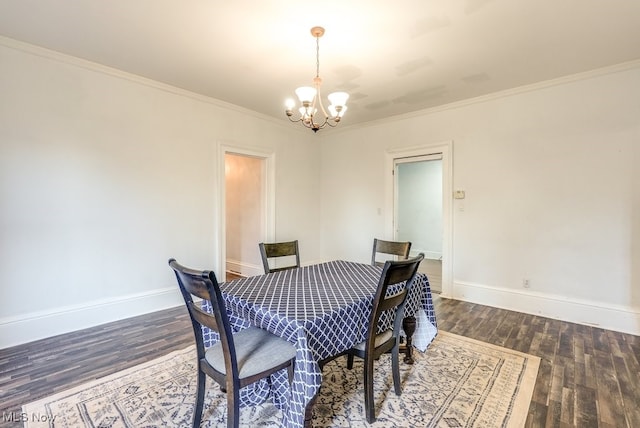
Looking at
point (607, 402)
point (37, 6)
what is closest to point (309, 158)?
point (37, 6)

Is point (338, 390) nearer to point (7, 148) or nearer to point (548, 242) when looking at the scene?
point (548, 242)

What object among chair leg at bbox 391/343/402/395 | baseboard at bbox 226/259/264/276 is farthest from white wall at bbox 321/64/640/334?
baseboard at bbox 226/259/264/276

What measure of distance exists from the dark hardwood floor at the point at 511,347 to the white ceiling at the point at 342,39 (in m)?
2.61

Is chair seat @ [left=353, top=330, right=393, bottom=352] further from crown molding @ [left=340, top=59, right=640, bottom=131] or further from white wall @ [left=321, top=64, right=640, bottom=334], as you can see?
crown molding @ [left=340, top=59, right=640, bottom=131]

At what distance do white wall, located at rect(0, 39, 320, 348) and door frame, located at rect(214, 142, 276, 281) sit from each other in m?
0.06

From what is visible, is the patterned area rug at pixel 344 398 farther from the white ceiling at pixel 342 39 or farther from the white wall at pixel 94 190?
the white ceiling at pixel 342 39

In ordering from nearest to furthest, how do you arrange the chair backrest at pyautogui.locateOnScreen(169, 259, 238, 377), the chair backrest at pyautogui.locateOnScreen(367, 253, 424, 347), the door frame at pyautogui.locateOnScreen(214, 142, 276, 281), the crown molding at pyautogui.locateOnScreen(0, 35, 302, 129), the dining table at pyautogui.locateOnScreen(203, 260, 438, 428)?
the chair backrest at pyautogui.locateOnScreen(169, 259, 238, 377) < the dining table at pyautogui.locateOnScreen(203, 260, 438, 428) < the chair backrest at pyautogui.locateOnScreen(367, 253, 424, 347) < the crown molding at pyautogui.locateOnScreen(0, 35, 302, 129) < the door frame at pyautogui.locateOnScreen(214, 142, 276, 281)

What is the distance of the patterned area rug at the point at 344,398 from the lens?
1733 mm

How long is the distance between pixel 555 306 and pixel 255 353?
3456mm

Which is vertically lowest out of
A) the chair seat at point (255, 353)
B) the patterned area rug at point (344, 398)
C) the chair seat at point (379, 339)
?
the patterned area rug at point (344, 398)

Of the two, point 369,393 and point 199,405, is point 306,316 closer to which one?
point 369,393

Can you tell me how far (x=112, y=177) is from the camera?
3.18 metres

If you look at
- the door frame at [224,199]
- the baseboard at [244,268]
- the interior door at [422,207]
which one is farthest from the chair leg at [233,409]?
the interior door at [422,207]

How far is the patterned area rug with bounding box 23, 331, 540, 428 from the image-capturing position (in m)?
1.73
